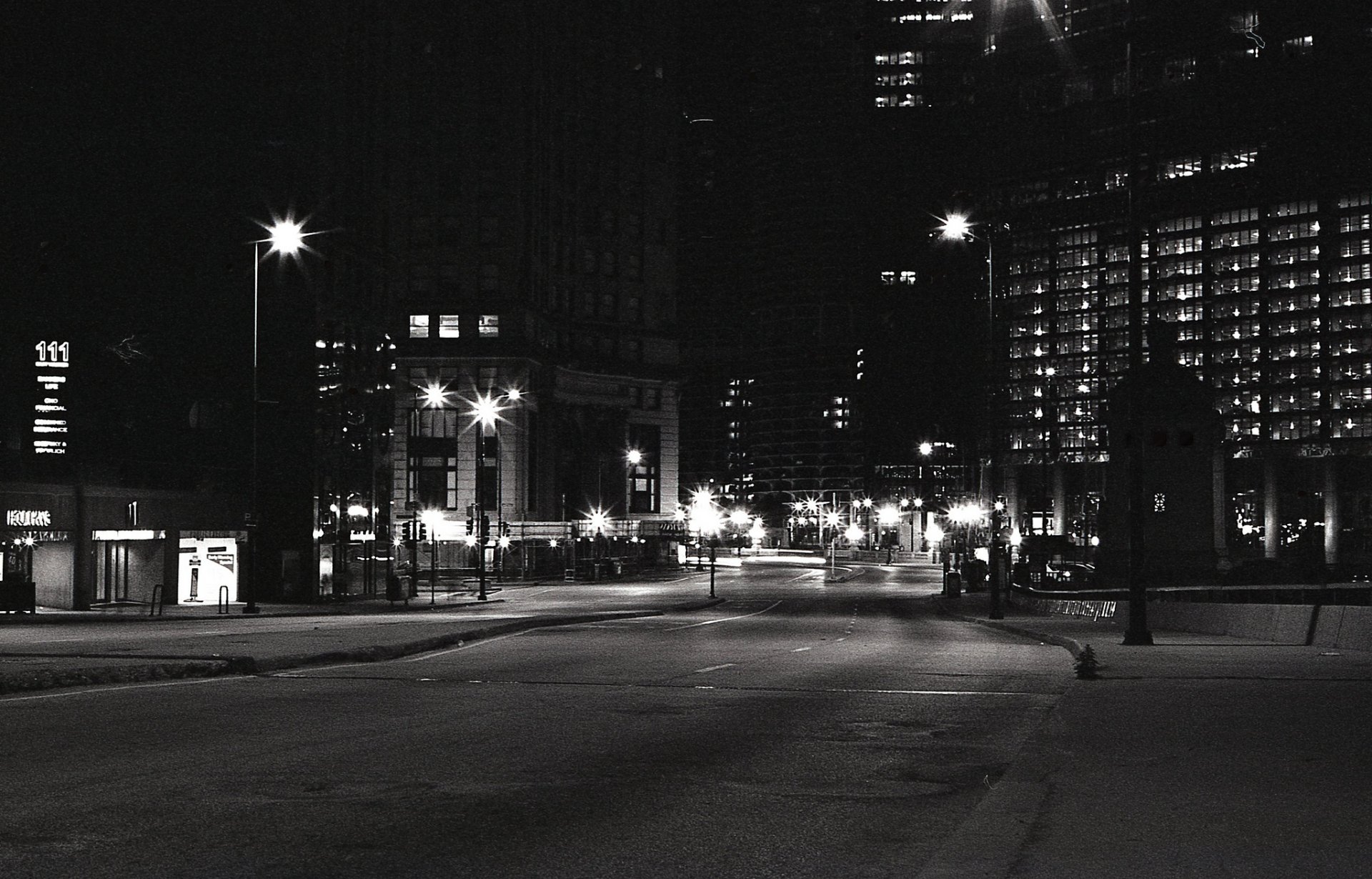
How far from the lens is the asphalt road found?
8.30 meters

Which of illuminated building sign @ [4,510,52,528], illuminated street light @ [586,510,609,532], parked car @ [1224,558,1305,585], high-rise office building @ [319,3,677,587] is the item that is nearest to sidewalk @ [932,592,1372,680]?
illuminated building sign @ [4,510,52,528]

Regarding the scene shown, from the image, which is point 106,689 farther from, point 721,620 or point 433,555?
point 433,555

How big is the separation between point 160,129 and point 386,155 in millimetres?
72299

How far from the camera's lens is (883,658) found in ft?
82.8

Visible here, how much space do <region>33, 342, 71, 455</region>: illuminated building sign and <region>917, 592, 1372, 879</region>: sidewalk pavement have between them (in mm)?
33348

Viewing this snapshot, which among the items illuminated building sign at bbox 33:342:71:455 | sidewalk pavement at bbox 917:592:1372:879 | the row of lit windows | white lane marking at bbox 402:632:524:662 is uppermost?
the row of lit windows

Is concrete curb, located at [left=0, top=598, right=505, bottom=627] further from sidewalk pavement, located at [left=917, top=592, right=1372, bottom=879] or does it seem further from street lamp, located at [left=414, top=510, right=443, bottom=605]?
sidewalk pavement, located at [left=917, top=592, right=1372, bottom=879]

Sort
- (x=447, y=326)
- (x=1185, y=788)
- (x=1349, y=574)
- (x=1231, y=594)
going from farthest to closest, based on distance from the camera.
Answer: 1. (x=1349, y=574)
2. (x=447, y=326)
3. (x=1231, y=594)
4. (x=1185, y=788)

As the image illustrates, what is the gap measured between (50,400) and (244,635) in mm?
17341

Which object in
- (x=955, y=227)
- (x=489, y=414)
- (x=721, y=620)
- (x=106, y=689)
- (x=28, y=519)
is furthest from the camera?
(x=489, y=414)

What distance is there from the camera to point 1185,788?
32.8 ft

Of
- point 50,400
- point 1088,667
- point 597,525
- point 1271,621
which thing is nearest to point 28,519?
point 50,400

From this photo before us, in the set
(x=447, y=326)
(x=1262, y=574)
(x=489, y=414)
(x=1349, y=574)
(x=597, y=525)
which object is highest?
(x=447, y=326)

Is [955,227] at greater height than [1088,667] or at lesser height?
greater
